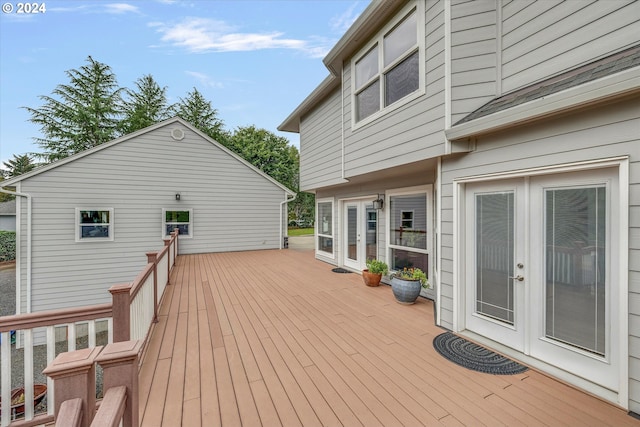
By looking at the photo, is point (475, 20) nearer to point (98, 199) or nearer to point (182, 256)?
point (182, 256)

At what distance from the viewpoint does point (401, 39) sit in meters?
4.29

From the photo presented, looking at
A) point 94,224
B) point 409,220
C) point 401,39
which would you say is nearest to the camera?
point 401,39

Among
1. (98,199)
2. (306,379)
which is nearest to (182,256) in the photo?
(98,199)

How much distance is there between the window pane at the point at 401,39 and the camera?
4.04 m

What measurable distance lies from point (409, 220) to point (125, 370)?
17.0 feet

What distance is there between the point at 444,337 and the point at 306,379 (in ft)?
6.40

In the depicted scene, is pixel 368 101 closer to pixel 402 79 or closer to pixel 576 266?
pixel 402 79

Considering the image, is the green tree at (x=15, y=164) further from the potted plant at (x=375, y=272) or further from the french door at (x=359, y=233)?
the potted plant at (x=375, y=272)

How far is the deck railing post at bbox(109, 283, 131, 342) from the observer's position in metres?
2.27

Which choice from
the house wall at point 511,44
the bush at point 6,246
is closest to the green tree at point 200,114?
the bush at point 6,246

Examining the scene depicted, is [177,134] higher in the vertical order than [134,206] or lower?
higher

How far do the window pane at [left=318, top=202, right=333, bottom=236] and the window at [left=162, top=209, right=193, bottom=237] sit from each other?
5141mm

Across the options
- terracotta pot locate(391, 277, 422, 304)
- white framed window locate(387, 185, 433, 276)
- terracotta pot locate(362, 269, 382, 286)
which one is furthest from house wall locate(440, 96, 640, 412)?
terracotta pot locate(362, 269, 382, 286)

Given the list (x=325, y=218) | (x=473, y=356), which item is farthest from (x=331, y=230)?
(x=473, y=356)
